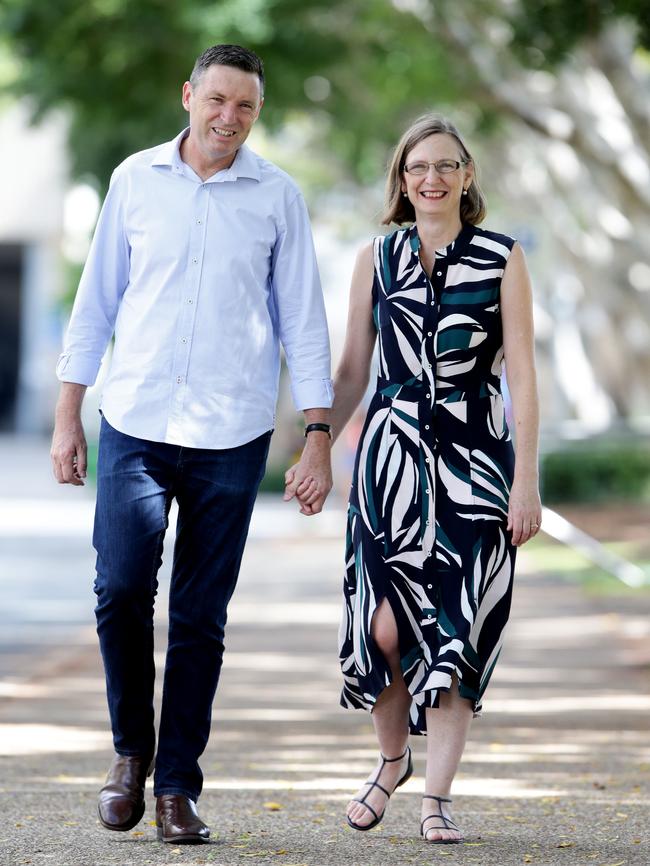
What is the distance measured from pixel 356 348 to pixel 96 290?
0.77 meters

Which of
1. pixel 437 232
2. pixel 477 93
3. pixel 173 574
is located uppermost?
pixel 477 93

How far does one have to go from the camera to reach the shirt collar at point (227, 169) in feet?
16.4

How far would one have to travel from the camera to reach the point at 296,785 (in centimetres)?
632

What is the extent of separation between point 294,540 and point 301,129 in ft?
44.1

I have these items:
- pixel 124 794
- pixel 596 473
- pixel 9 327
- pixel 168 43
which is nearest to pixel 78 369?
pixel 124 794

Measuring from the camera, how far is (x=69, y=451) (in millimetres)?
4953

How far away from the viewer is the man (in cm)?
493

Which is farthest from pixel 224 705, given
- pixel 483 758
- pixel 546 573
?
pixel 546 573

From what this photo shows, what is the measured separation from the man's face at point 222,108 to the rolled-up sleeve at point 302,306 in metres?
0.26

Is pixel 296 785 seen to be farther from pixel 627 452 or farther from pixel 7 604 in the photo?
pixel 627 452

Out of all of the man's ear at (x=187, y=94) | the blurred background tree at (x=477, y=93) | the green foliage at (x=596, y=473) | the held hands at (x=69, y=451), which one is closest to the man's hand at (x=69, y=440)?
the held hands at (x=69, y=451)

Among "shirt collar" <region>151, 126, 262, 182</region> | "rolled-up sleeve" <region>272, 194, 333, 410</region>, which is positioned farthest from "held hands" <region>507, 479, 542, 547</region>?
"shirt collar" <region>151, 126, 262, 182</region>

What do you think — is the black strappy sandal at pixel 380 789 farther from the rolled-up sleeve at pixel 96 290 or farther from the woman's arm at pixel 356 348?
the rolled-up sleeve at pixel 96 290

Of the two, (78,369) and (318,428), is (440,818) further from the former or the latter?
(78,369)
